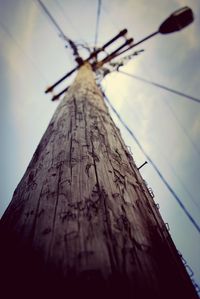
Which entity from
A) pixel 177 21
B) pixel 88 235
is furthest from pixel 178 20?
pixel 88 235

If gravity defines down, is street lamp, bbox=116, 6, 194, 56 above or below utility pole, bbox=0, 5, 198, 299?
above

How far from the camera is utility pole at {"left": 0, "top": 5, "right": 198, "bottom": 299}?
0.67 meters

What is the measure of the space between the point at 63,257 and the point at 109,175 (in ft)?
1.67

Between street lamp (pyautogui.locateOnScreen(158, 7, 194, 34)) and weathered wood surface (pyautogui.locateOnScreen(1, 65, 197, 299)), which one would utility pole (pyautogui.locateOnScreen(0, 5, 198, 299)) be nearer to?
weathered wood surface (pyautogui.locateOnScreen(1, 65, 197, 299))

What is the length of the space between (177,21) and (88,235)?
4579mm

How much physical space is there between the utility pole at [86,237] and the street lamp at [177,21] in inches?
154

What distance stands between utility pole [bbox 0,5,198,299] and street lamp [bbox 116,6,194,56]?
3.92m

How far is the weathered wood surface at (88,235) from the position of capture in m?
0.67

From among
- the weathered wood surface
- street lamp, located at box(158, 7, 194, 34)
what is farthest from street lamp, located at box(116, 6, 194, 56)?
the weathered wood surface

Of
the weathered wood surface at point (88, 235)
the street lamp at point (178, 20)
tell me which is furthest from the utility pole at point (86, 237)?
the street lamp at point (178, 20)

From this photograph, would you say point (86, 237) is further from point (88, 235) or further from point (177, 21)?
point (177, 21)

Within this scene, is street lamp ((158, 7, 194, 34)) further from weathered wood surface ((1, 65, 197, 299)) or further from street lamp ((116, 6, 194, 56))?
weathered wood surface ((1, 65, 197, 299))

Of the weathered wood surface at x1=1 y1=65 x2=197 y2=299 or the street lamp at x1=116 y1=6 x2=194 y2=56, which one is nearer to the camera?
the weathered wood surface at x1=1 y1=65 x2=197 y2=299

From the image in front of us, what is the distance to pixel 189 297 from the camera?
743mm
